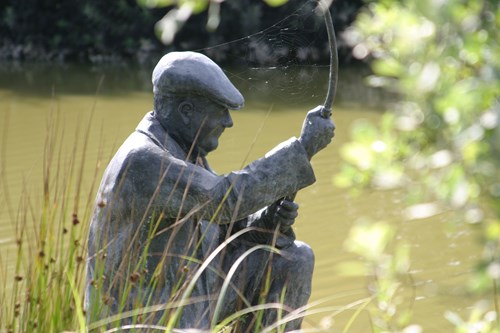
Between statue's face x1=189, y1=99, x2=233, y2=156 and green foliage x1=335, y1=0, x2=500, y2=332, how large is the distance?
5.63ft

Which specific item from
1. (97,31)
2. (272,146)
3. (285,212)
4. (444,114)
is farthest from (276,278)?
(97,31)

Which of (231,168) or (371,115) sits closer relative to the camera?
(231,168)

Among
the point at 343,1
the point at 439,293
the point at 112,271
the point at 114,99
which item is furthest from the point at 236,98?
the point at 343,1

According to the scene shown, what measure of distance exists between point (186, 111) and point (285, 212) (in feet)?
1.67

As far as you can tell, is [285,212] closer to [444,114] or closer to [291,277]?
[291,277]

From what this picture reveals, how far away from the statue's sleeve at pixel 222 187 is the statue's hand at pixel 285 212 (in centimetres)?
17

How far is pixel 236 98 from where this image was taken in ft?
11.4

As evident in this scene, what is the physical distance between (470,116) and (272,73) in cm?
240

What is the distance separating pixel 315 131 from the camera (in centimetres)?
352

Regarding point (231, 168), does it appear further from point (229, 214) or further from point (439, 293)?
point (439, 293)

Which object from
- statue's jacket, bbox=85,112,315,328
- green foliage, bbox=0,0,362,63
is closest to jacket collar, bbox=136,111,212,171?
statue's jacket, bbox=85,112,315,328

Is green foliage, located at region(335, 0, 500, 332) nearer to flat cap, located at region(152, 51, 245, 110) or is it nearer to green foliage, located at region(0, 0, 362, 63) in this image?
flat cap, located at region(152, 51, 245, 110)

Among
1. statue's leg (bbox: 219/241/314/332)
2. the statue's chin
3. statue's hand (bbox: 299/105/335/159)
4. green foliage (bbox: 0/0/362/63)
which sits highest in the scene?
green foliage (bbox: 0/0/362/63)

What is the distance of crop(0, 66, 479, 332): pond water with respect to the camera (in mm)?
5602
